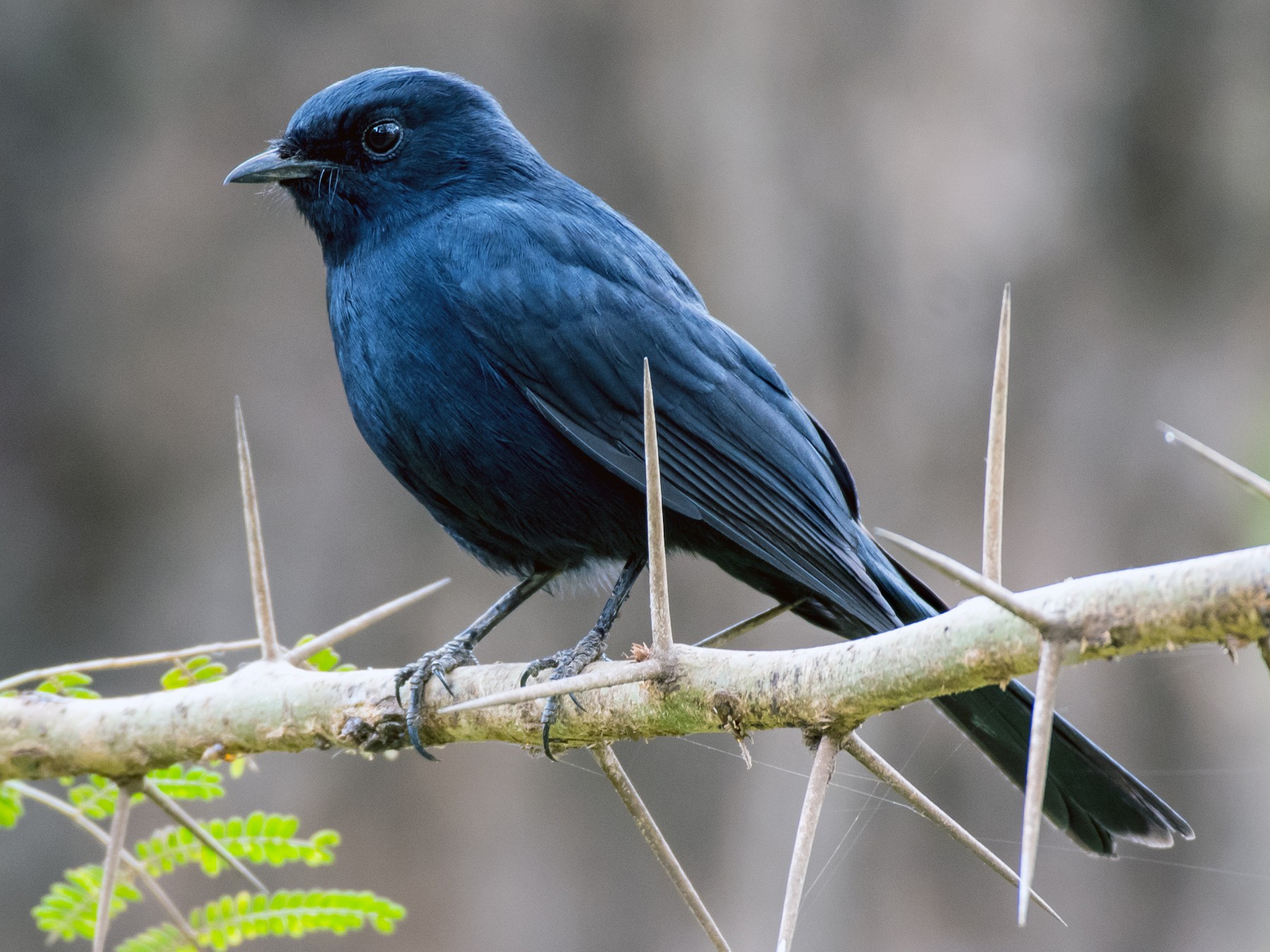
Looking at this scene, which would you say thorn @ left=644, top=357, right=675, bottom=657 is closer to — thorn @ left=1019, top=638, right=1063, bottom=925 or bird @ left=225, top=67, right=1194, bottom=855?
thorn @ left=1019, top=638, right=1063, bottom=925

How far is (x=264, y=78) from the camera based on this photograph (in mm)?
6414

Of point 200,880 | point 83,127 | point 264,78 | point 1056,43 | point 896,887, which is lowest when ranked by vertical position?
point 200,880

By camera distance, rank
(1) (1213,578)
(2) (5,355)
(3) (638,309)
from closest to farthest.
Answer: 1. (1) (1213,578)
2. (3) (638,309)
3. (2) (5,355)

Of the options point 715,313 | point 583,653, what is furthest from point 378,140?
point 715,313

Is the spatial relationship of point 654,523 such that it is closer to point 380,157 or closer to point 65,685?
point 65,685

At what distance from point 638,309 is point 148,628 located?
428 cm

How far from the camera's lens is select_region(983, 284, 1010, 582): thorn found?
53.7 inches

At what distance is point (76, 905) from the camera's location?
8.42 ft

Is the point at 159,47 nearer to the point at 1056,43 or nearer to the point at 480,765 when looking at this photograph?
the point at 480,765

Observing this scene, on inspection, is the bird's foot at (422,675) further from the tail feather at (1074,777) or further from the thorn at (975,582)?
the thorn at (975,582)

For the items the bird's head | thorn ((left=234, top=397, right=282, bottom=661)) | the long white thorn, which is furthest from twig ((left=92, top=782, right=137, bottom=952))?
the bird's head

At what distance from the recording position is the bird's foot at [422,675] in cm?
237

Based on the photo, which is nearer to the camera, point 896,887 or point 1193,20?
point 896,887

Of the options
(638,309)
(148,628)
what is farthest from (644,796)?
(638,309)
